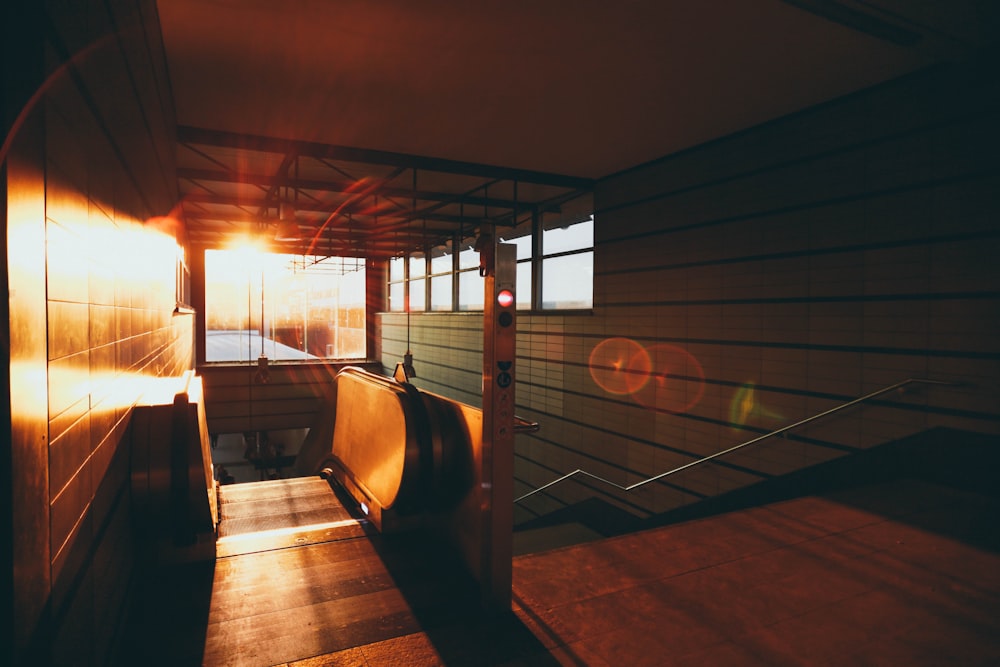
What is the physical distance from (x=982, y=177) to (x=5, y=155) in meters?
5.15

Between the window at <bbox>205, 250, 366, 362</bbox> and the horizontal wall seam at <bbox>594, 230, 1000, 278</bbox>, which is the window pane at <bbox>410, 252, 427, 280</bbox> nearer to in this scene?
the window at <bbox>205, 250, 366, 362</bbox>

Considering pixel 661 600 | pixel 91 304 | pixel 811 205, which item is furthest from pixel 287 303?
pixel 661 600

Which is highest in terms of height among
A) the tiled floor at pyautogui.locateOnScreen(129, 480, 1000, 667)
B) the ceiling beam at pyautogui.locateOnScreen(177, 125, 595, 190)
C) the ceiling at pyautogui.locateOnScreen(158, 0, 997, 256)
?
the ceiling at pyautogui.locateOnScreen(158, 0, 997, 256)

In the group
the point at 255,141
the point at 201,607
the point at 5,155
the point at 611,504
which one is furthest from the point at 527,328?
the point at 5,155

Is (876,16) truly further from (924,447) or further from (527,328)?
(527,328)

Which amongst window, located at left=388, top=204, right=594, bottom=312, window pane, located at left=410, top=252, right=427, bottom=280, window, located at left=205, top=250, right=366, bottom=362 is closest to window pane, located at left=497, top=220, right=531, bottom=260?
window, located at left=388, top=204, right=594, bottom=312

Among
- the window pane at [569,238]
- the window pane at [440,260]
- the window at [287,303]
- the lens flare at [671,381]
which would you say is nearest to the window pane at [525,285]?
the window pane at [569,238]

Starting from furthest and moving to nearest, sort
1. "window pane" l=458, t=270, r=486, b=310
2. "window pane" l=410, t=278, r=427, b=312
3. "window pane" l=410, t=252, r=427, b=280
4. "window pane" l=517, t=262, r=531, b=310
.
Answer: "window pane" l=410, t=252, r=427, b=280
"window pane" l=410, t=278, r=427, b=312
"window pane" l=458, t=270, r=486, b=310
"window pane" l=517, t=262, r=531, b=310

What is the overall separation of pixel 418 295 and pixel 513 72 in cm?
962

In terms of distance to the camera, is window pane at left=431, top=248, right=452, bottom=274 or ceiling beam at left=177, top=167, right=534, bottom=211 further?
window pane at left=431, top=248, right=452, bottom=274

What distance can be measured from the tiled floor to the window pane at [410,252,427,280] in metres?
10.4

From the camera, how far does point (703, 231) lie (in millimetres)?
5840

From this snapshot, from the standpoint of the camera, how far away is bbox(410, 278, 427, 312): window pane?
13141 mm

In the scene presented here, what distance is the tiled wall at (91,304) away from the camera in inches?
49.6
